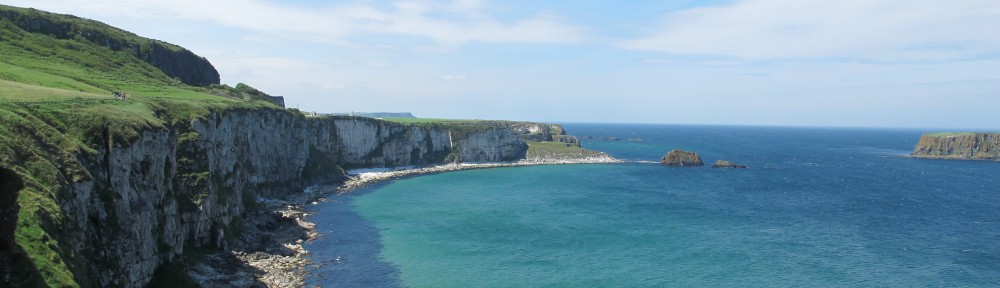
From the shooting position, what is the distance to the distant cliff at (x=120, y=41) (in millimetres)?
91875

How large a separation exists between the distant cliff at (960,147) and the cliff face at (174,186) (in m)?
177

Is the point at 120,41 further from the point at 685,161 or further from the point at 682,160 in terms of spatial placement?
the point at 685,161

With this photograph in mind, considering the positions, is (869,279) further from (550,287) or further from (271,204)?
(271,204)

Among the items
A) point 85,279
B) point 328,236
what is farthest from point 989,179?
point 85,279

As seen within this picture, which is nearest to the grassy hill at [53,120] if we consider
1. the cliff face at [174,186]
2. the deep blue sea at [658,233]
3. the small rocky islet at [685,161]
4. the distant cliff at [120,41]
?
the cliff face at [174,186]

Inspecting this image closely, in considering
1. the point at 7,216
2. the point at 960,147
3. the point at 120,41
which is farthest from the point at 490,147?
the point at 960,147

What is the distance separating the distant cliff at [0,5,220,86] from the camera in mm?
91875

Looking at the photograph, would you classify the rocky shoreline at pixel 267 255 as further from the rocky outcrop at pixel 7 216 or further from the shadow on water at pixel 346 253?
the rocky outcrop at pixel 7 216

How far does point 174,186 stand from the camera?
44.7 m

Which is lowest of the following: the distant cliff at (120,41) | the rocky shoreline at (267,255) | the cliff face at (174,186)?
the rocky shoreline at (267,255)

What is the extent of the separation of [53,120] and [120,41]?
76.4m

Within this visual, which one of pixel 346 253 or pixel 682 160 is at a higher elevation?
pixel 682 160

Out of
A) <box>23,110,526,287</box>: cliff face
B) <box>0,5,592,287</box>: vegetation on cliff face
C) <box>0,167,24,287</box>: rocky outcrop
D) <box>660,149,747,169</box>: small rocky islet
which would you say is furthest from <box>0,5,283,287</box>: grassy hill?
<box>660,149,747,169</box>: small rocky islet

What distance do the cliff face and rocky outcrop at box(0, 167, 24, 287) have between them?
4.36 meters
